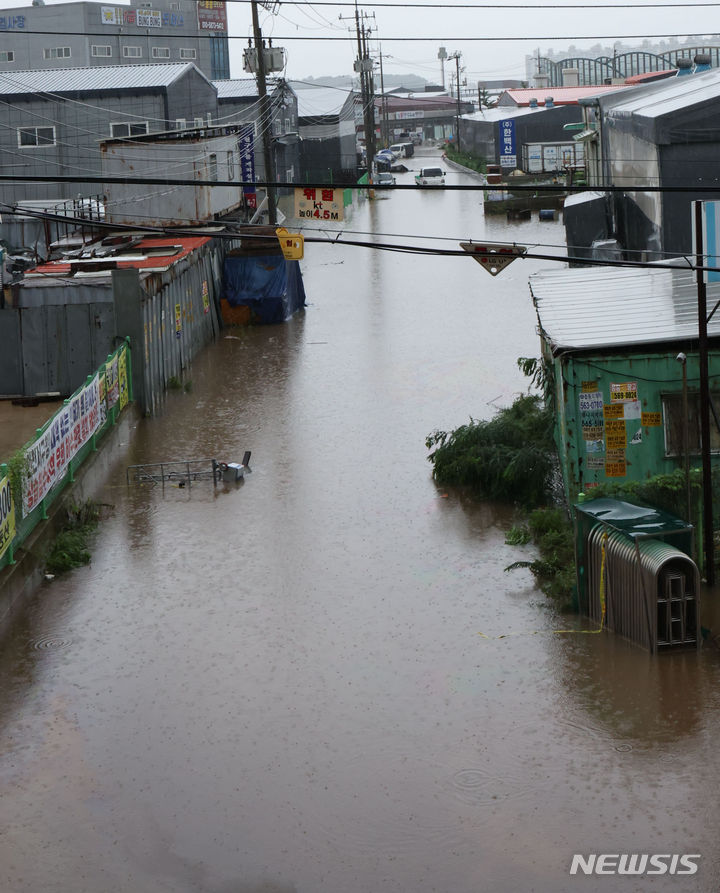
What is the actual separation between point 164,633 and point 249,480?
5.99 m

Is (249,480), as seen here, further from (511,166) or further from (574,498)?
(511,166)

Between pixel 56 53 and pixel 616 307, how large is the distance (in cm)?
9024

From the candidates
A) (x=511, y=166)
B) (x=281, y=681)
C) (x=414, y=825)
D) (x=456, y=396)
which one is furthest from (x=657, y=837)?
(x=511, y=166)

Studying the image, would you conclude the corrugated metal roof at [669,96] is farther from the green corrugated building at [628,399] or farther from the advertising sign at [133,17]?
the advertising sign at [133,17]

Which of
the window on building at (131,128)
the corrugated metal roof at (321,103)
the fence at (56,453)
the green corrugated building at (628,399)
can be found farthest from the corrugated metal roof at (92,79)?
the green corrugated building at (628,399)

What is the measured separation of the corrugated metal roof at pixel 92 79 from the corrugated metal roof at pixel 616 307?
33.5m

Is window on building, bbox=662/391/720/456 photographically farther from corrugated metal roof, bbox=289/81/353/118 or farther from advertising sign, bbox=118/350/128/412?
corrugated metal roof, bbox=289/81/353/118

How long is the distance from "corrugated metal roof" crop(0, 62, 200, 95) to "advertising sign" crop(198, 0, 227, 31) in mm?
72155

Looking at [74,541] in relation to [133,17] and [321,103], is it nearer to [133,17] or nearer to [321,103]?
[321,103]

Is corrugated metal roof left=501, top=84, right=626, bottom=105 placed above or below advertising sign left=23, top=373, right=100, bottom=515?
above

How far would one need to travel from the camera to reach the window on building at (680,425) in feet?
47.0

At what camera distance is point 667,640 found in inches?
461

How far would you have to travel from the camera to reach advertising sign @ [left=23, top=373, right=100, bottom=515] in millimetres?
14805

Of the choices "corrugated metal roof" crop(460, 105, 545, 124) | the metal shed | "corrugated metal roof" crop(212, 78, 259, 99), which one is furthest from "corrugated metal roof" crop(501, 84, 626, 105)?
the metal shed
